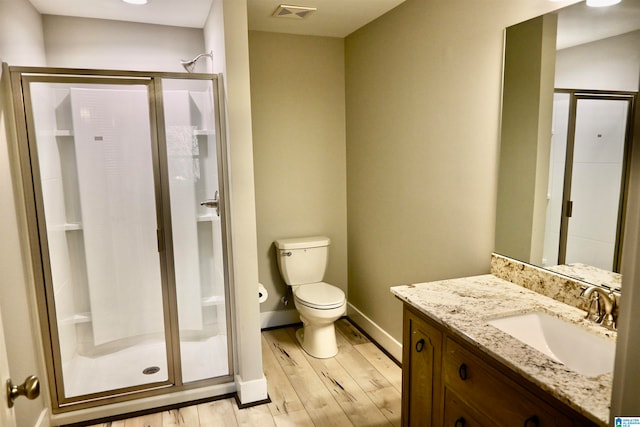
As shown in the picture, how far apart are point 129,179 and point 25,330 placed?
958 millimetres

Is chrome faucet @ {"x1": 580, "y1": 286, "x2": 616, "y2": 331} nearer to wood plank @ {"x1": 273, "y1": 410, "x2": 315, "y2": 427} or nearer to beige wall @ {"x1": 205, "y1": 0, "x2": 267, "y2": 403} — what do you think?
wood plank @ {"x1": 273, "y1": 410, "x2": 315, "y2": 427}

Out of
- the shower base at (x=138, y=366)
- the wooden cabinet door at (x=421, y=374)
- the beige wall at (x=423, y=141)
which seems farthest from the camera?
the shower base at (x=138, y=366)

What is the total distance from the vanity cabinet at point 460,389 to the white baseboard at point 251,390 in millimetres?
954

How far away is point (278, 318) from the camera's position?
3.64 metres

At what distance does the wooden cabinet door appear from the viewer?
1674 mm

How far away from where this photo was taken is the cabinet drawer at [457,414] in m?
1.45

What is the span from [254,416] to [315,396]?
40cm

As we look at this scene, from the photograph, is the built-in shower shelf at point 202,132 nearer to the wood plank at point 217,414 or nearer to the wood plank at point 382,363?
the wood plank at point 217,414

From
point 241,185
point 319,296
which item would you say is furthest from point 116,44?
point 319,296

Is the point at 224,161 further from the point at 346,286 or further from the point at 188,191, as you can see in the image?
the point at 346,286

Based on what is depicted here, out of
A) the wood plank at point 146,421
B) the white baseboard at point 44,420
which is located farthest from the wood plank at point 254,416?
the white baseboard at point 44,420

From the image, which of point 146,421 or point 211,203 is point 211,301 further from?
point 146,421

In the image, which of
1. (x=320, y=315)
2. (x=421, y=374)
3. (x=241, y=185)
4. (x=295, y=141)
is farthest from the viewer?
(x=295, y=141)

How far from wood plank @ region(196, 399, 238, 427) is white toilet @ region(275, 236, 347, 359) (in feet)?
2.56
